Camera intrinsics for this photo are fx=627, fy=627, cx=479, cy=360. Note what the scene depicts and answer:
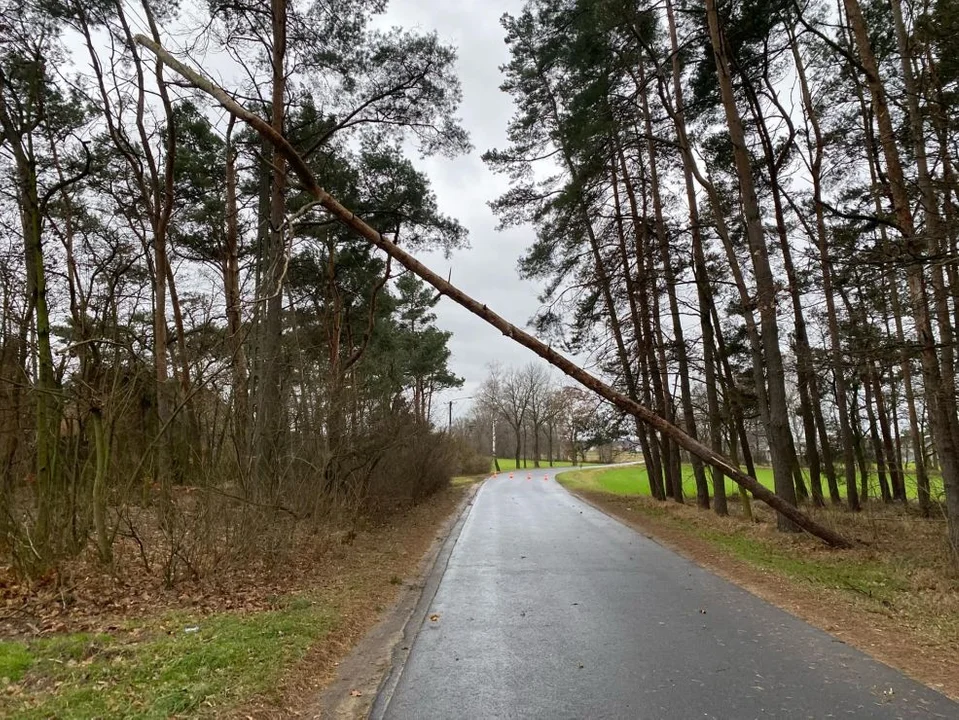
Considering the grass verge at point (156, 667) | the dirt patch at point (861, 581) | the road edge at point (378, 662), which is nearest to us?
the grass verge at point (156, 667)

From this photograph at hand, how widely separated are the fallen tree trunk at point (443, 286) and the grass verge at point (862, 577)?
1006 mm

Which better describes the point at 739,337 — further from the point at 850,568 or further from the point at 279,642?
the point at 279,642

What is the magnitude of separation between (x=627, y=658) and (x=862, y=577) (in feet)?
16.1

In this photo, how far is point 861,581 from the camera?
8156 mm

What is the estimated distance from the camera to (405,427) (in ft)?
53.2

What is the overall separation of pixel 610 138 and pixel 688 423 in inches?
312

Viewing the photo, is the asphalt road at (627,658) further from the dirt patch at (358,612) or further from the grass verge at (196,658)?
the grass verge at (196,658)

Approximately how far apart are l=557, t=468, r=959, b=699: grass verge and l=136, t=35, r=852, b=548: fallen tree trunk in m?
1.01

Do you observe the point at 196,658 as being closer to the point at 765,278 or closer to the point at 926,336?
the point at 926,336

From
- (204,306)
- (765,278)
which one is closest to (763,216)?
(765,278)

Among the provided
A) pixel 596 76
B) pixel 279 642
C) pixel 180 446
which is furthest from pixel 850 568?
pixel 596 76

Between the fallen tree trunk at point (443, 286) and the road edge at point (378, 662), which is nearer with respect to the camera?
the road edge at point (378, 662)

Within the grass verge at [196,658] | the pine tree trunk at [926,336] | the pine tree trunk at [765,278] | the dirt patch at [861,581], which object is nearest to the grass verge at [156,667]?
the grass verge at [196,658]

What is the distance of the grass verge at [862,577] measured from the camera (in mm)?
5605
